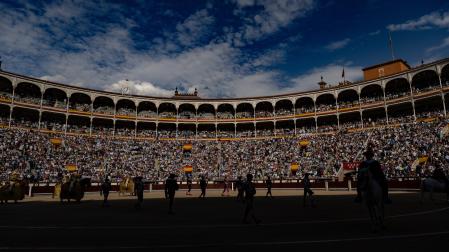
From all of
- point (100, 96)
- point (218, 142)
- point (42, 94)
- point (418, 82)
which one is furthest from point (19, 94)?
point (418, 82)

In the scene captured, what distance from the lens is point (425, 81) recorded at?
46.2 meters

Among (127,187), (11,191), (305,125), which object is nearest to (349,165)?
(305,125)

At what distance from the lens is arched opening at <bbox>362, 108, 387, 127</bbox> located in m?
48.1

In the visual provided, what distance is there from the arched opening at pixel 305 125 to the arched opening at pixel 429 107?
16.3 m

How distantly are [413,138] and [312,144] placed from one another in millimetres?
14257

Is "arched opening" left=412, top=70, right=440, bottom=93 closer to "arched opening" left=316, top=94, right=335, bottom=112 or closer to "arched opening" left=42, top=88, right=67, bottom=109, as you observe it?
"arched opening" left=316, top=94, right=335, bottom=112

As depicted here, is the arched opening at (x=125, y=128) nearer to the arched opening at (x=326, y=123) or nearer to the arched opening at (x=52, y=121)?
the arched opening at (x=52, y=121)

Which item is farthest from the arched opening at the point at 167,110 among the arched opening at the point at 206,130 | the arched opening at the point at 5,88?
the arched opening at the point at 5,88

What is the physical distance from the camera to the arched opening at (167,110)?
59.6 metres

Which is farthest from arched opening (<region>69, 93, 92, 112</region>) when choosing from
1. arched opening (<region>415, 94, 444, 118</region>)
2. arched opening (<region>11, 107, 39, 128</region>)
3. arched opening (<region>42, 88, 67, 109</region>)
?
arched opening (<region>415, 94, 444, 118</region>)

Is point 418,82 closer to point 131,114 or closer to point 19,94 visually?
point 131,114

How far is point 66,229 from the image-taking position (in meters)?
8.00

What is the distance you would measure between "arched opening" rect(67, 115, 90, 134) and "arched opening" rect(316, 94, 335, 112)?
1628 inches

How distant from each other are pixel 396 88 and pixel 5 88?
6275 centimetres
